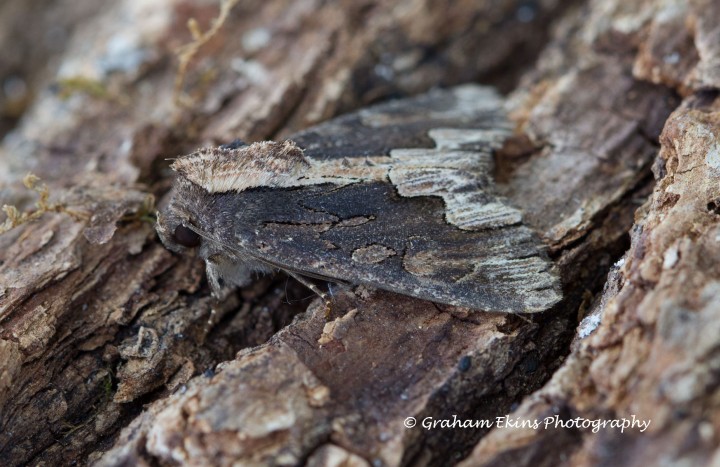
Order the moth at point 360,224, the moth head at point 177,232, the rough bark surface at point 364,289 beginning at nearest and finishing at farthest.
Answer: the rough bark surface at point 364,289
the moth at point 360,224
the moth head at point 177,232

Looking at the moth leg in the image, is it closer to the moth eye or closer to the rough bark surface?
the rough bark surface

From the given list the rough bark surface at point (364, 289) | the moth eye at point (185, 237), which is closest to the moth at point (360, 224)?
the moth eye at point (185, 237)

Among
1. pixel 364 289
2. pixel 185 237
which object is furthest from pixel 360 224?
pixel 185 237

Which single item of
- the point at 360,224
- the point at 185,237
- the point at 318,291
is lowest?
the point at 318,291

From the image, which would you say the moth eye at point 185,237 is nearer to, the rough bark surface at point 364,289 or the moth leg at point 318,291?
the rough bark surface at point 364,289

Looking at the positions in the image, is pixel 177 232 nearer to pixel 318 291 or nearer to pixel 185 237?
pixel 185 237

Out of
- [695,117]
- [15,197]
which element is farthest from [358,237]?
[15,197]
